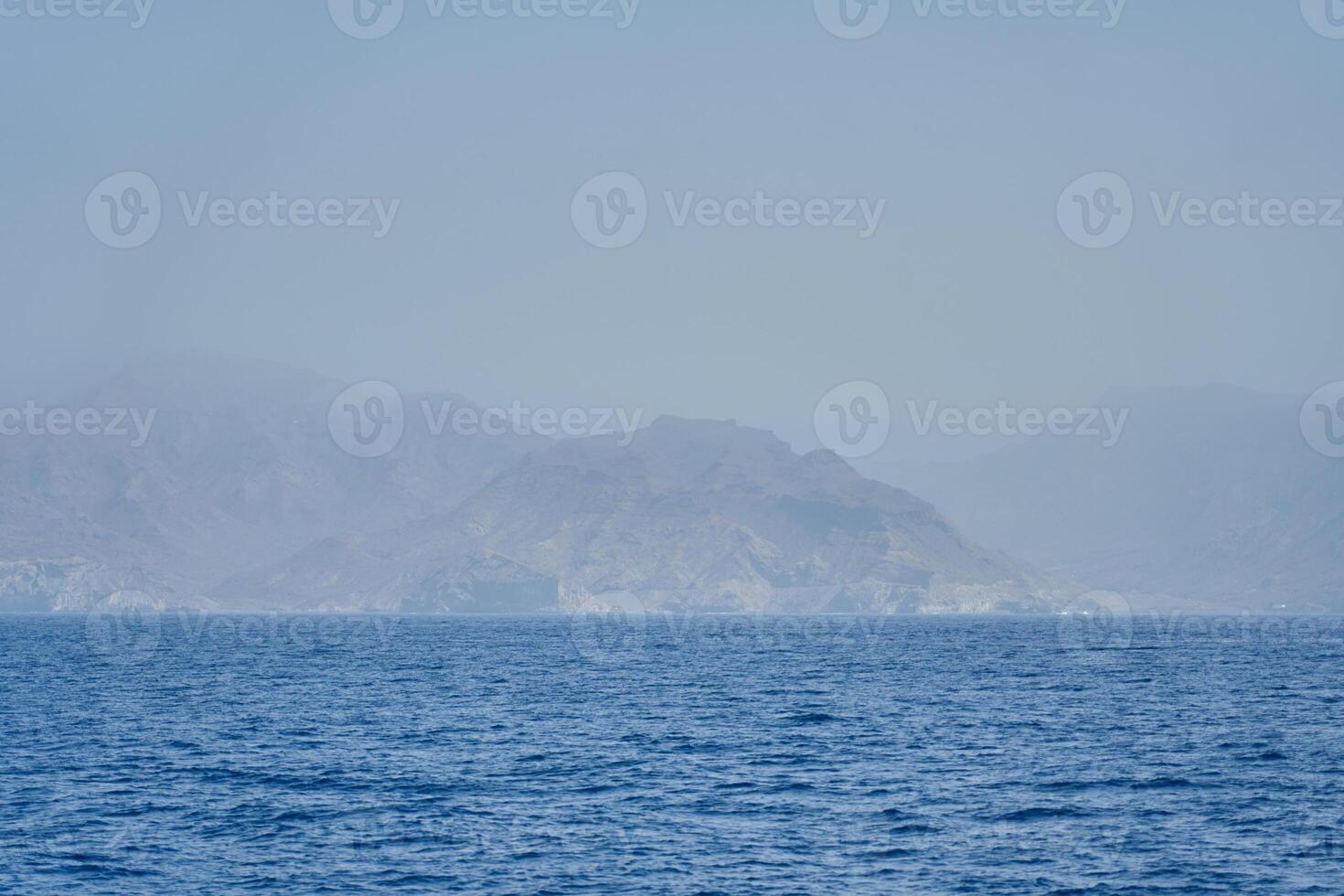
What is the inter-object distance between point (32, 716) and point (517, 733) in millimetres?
35510

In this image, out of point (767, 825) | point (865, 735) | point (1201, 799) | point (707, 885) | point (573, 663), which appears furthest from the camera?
point (573, 663)

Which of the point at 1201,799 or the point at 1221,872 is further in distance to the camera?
the point at 1201,799

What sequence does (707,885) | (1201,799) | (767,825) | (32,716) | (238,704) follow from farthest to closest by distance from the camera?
(238,704), (32,716), (1201,799), (767,825), (707,885)

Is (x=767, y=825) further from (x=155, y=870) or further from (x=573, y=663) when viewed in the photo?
(x=573, y=663)

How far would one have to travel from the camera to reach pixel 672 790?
6347 centimetres

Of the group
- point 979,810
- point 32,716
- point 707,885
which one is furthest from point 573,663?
point 707,885

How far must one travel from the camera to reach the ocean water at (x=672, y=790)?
4819 centimetres

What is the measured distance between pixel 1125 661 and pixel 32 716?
128 metres

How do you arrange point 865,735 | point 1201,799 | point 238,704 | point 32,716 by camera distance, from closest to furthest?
point 1201,799
point 865,735
point 32,716
point 238,704

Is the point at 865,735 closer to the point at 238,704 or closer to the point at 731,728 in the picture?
the point at 731,728

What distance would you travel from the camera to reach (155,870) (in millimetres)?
48625

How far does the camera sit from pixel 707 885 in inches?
1822

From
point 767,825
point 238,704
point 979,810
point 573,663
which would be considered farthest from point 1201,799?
point 573,663

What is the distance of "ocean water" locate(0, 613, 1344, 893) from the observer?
48188mm
